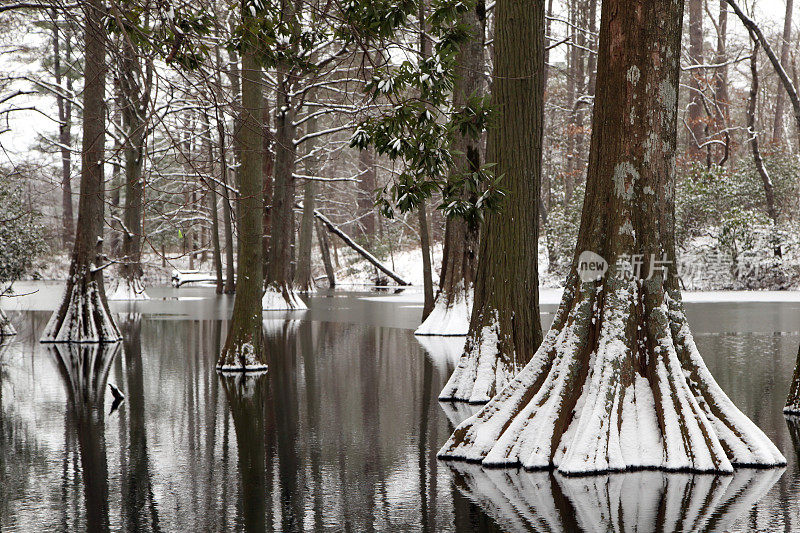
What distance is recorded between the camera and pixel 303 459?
724cm

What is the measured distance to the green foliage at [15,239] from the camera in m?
19.0

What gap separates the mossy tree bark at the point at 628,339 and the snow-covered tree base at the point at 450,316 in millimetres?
10366

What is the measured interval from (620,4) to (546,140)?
35743 millimetres

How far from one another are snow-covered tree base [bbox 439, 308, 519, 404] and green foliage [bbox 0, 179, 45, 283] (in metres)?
12.6

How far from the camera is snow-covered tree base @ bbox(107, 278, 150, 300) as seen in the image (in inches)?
1334

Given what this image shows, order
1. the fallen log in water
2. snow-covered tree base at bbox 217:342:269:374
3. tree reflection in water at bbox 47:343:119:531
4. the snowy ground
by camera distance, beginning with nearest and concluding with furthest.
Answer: tree reflection in water at bbox 47:343:119:531 → snow-covered tree base at bbox 217:342:269:374 → the snowy ground → the fallen log in water

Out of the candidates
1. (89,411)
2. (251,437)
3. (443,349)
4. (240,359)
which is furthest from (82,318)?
(251,437)

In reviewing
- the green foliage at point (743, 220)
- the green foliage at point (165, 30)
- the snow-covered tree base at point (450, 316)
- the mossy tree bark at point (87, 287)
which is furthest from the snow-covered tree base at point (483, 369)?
the green foliage at point (743, 220)

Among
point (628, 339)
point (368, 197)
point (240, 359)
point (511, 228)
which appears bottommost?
point (240, 359)

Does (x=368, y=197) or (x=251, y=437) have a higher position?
(x=368, y=197)

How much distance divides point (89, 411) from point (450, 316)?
9.14 m

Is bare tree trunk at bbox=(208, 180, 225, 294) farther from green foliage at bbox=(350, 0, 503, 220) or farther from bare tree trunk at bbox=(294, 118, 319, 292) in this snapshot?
green foliage at bbox=(350, 0, 503, 220)

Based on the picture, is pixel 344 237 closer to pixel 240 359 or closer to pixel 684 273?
pixel 684 273

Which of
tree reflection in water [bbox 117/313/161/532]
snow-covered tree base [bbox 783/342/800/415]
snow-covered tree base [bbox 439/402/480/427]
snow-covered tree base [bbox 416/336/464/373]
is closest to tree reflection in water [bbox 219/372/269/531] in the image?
tree reflection in water [bbox 117/313/161/532]
